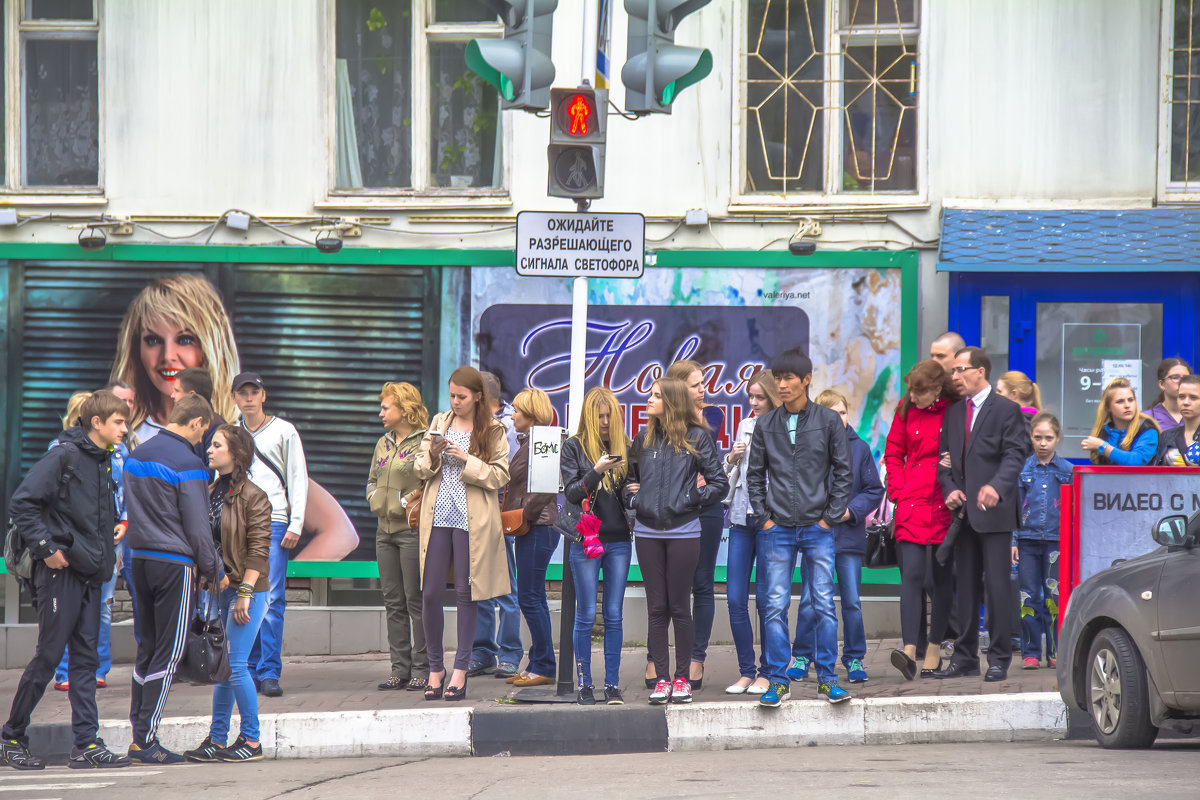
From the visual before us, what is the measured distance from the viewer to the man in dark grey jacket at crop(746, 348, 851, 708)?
27.4 feet

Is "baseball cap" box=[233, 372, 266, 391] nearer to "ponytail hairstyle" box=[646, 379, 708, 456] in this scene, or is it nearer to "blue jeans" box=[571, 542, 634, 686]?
"blue jeans" box=[571, 542, 634, 686]

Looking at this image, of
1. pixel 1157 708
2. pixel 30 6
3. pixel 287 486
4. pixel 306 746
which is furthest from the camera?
pixel 30 6

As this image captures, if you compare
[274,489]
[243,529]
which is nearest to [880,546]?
[274,489]

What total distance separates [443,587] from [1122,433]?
15.7 ft

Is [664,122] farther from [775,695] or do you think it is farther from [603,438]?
[775,695]

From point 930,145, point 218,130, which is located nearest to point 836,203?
point 930,145

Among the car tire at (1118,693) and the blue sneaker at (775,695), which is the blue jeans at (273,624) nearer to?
the blue sneaker at (775,695)

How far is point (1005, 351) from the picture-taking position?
1144 cm

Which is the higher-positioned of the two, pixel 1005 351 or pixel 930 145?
pixel 930 145

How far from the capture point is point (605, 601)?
28.2ft

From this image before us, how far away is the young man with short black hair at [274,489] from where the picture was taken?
960 centimetres

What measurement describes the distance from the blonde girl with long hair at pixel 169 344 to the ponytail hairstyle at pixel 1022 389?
631 centimetres

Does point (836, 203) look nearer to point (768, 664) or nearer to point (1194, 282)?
point (1194, 282)

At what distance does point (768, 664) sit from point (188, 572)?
139 inches
